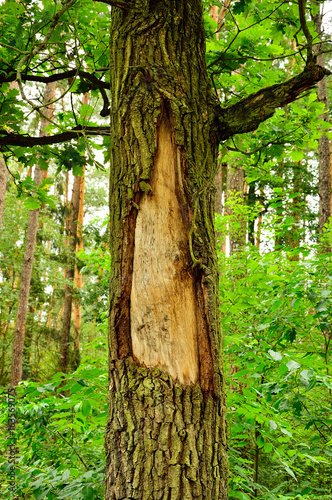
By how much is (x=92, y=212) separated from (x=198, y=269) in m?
21.5

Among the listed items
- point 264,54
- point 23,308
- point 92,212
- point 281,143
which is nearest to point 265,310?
point 281,143

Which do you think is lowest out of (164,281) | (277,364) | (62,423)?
(62,423)

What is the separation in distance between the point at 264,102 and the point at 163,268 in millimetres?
827

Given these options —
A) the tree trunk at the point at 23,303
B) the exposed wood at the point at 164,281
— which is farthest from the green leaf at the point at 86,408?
the tree trunk at the point at 23,303

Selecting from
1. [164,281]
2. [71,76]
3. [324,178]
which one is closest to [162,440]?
[164,281]

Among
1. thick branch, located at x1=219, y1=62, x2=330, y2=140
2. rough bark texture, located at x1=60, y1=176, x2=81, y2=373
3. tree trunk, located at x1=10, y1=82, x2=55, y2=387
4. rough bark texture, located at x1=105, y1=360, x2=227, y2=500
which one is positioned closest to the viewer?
rough bark texture, located at x1=105, y1=360, x2=227, y2=500

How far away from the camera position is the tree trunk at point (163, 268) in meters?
1.16

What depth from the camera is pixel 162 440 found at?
114 cm

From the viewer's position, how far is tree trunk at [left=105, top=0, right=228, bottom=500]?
1.16 metres

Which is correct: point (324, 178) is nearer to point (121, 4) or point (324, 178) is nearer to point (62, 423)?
point (121, 4)

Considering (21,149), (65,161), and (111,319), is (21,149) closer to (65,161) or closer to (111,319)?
(65,161)

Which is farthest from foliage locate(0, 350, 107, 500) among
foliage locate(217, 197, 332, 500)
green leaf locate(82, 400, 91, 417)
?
foliage locate(217, 197, 332, 500)

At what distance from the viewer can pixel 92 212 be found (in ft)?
72.5

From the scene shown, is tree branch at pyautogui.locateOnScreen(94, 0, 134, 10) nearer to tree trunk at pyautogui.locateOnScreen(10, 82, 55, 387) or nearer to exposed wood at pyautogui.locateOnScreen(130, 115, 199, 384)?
exposed wood at pyautogui.locateOnScreen(130, 115, 199, 384)
